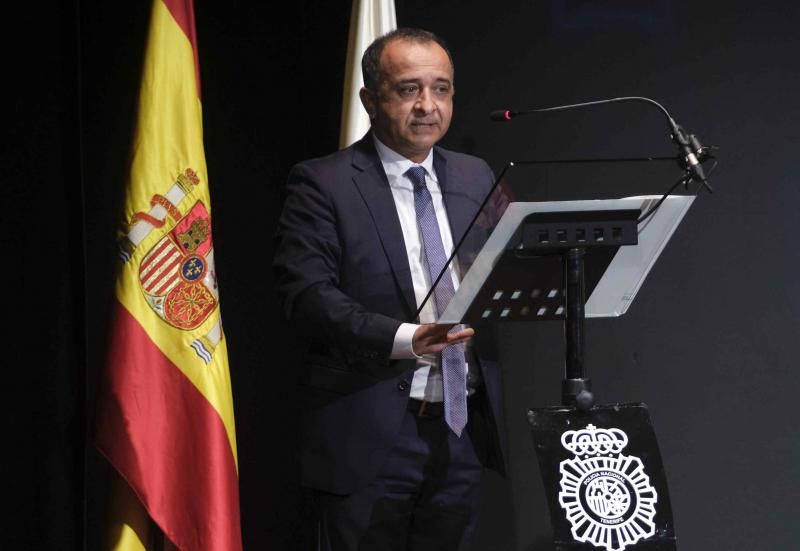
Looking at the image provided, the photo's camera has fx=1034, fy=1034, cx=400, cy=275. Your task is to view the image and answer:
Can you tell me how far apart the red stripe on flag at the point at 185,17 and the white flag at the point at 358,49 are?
48cm

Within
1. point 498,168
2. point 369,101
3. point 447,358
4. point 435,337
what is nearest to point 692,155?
point 435,337

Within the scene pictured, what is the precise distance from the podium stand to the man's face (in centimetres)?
60

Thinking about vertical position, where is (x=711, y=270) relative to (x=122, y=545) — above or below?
above

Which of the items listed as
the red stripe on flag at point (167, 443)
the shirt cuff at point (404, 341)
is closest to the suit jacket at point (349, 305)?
the shirt cuff at point (404, 341)

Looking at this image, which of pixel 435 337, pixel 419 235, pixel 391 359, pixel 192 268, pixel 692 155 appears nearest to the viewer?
pixel 692 155

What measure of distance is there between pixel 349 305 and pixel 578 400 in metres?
0.56

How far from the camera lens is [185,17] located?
2.88 metres

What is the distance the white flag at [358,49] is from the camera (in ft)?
10.2

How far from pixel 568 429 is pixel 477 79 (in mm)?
1624

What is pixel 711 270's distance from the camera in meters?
3.04

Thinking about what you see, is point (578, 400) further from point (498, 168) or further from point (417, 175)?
point (498, 168)

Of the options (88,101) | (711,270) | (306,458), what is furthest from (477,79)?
(306,458)

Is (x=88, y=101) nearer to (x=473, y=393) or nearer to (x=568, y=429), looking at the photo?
(x=473, y=393)

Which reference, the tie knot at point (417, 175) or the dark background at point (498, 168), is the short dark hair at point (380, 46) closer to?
the tie knot at point (417, 175)
